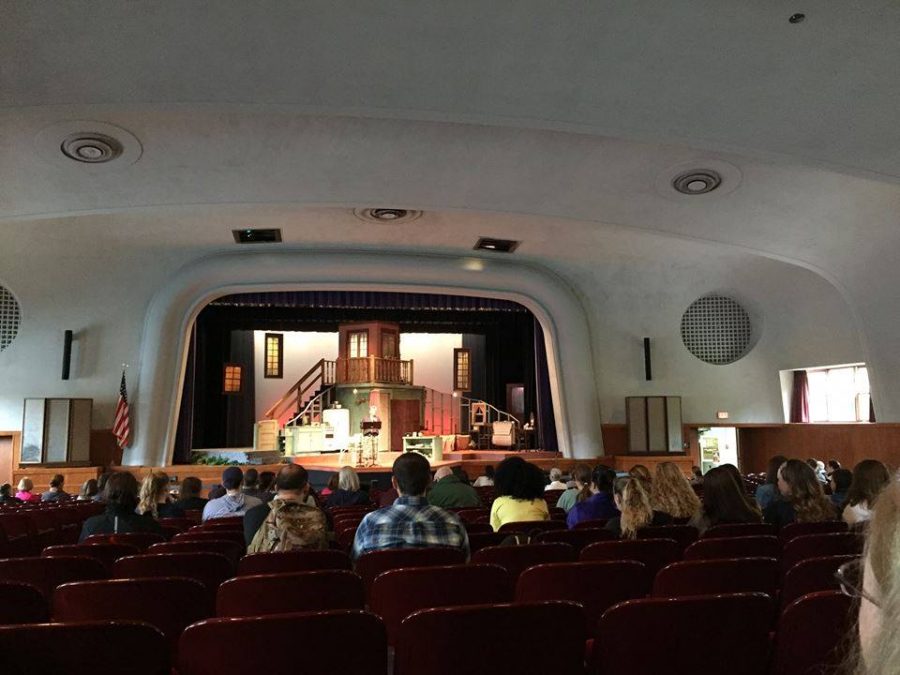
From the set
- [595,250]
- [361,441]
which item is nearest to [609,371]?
[595,250]

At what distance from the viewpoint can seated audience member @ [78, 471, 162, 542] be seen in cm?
420

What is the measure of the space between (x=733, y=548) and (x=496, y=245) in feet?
36.0

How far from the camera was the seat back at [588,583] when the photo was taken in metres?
2.42

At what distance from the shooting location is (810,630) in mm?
1907

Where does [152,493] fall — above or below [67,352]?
below

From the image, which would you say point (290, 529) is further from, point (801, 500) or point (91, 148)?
point (91, 148)

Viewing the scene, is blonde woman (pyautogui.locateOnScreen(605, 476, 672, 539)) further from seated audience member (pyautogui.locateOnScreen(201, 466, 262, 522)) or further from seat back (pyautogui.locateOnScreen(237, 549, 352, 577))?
seated audience member (pyautogui.locateOnScreen(201, 466, 262, 522))

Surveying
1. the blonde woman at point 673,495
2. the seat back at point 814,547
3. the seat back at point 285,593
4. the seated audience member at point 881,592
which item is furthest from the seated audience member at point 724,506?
the seated audience member at point 881,592

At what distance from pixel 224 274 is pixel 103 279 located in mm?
2328

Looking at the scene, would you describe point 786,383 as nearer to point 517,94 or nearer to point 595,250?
point 595,250

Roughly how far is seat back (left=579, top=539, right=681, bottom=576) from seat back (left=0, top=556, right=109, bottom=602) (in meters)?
2.05

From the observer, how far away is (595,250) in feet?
45.2

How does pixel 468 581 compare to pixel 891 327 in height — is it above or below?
below

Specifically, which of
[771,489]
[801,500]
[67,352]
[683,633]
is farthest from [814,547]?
[67,352]
